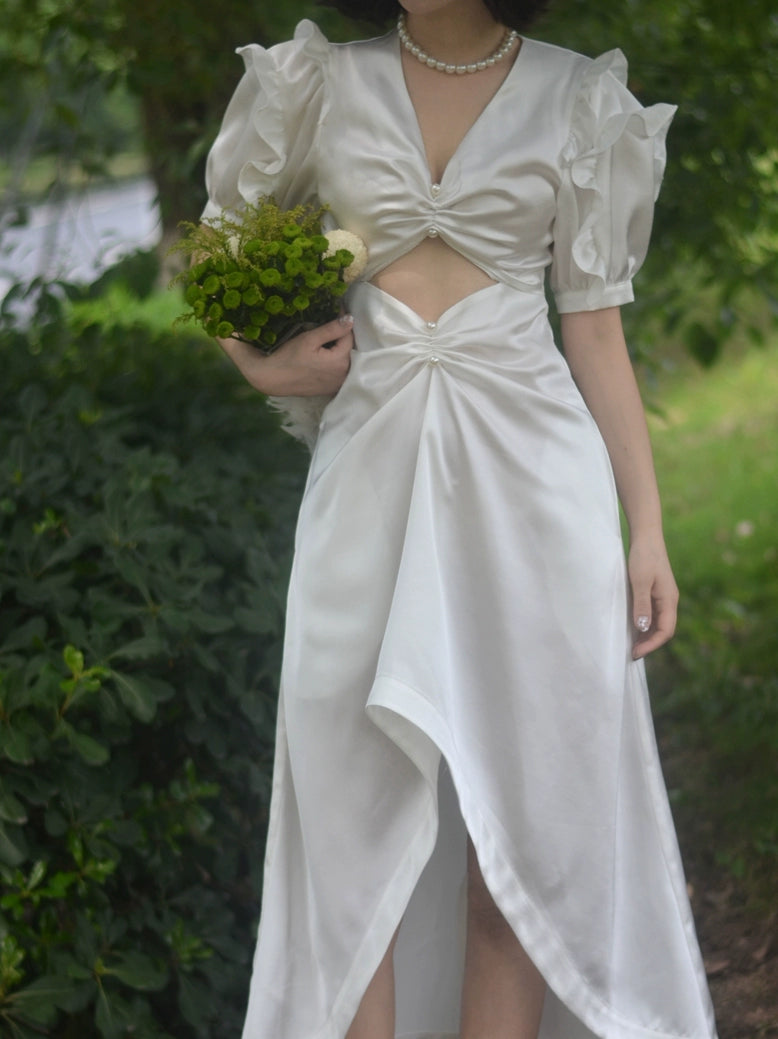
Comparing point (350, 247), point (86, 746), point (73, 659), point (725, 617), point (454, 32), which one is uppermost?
point (454, 32)

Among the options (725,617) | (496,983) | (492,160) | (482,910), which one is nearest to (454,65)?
(492,160)

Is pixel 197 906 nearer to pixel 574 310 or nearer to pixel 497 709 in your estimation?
pixel 497 709

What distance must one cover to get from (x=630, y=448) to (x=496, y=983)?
2.96 ft

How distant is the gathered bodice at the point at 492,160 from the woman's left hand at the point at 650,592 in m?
0.41

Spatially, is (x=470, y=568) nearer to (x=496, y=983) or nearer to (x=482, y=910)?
(x=482, y=910)

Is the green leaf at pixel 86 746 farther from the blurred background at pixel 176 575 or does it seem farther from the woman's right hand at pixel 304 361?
the woman's right hand at pixel 304 361

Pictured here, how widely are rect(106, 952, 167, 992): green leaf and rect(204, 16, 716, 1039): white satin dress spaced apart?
0.48m

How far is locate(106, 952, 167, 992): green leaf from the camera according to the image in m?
Result: 2.46

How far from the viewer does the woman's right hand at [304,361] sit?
203 centimetres

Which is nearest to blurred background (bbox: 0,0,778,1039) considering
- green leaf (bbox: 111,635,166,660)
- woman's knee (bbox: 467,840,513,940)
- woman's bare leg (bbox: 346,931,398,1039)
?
green leaf (bbox: 111,635,166,660)

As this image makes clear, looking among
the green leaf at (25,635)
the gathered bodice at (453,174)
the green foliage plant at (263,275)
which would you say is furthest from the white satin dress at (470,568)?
the green leaf at (25,635)

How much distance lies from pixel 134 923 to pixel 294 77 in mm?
1669

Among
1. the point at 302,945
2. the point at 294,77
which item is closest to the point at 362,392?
the point at 294,77

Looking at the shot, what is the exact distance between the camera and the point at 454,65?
2.06 meters
